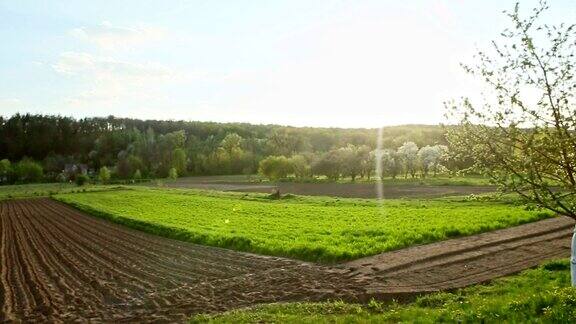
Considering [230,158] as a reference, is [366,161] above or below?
below

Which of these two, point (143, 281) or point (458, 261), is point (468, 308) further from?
point (143, 281)

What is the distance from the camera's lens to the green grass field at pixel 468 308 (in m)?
13.1

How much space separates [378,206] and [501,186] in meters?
40.9

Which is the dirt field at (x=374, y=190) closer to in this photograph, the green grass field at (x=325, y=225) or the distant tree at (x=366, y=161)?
the green grass field at (x=325, y=225)

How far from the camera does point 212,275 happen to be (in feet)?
79.7

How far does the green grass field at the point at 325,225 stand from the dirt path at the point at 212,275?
56.5 inches

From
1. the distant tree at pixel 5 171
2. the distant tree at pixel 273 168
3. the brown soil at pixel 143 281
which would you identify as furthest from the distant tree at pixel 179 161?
the brown soil at pixel 143 281

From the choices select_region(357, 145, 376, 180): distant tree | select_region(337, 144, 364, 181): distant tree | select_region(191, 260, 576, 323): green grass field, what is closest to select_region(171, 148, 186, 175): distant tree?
select_region(337, 144, 364, 181): distant tree

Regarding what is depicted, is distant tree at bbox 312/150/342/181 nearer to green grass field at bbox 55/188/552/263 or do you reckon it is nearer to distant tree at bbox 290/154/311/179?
distant tree at bbox 290/154/311/179

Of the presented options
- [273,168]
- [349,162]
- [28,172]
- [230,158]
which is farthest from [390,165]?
[28,172]

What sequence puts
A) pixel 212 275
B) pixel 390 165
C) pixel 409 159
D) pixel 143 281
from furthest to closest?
1. pixel 409 159
2. pixel 390 165
3. pixel 212 275
4. pixel 143 281

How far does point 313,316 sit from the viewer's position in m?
16.4

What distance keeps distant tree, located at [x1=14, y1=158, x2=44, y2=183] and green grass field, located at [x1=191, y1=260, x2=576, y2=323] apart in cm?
16085

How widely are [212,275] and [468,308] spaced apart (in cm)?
1284
